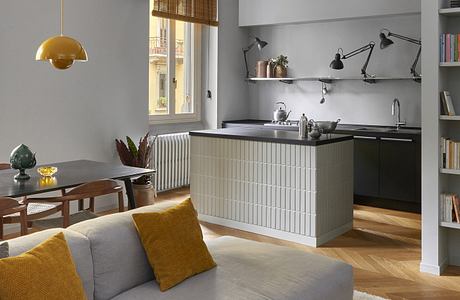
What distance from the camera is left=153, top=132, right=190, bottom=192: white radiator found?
22.4ft

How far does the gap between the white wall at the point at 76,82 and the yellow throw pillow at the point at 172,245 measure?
3025mm

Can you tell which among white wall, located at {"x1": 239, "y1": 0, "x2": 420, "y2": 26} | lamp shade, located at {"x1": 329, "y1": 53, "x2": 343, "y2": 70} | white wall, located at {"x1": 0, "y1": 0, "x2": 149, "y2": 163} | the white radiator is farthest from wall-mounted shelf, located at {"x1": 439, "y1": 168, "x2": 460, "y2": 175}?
the white radiator

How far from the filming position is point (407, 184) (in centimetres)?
588

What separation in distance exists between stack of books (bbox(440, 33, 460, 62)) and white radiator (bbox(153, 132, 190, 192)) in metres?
3.95

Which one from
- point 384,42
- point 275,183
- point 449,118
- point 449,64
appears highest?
point 384,42

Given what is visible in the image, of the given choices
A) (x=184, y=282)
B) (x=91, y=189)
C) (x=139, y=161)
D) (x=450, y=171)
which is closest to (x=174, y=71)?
(x=139, y=161)

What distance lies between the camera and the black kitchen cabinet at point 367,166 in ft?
19.9

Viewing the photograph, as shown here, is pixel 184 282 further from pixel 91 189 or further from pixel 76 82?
pixel 76 82

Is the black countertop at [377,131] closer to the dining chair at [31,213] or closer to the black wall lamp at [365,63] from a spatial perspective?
Result: the black wall lamp at [365,63]

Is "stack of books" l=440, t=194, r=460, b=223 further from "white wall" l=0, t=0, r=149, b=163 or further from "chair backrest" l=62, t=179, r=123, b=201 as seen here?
"white wall" l=0, t=0, r=149, b=163

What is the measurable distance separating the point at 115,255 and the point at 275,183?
2578 mm

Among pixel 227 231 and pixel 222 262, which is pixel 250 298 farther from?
pixel 227 231

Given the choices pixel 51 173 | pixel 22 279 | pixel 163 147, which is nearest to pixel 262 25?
pixel 163 147

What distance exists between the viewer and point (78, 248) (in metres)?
2.28
